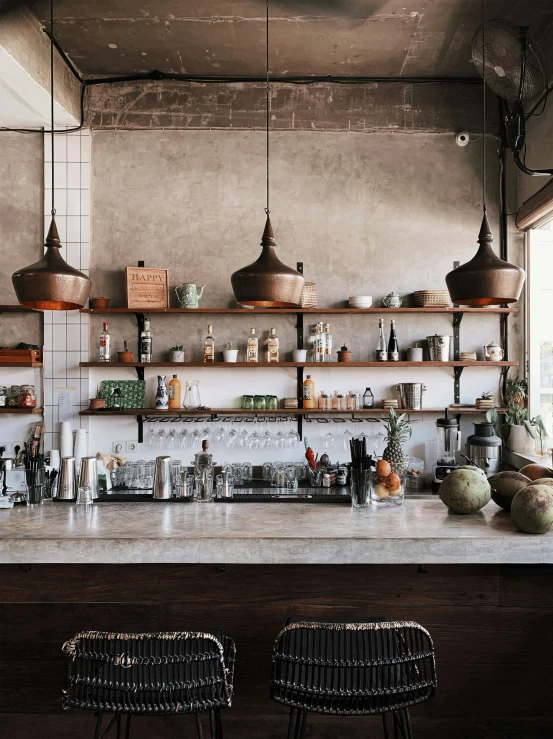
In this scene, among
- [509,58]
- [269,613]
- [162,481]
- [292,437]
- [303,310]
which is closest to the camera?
[269,613]

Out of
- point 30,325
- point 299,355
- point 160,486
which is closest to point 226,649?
point 160,486

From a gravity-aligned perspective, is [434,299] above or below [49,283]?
above

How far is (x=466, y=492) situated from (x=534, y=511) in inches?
13.0

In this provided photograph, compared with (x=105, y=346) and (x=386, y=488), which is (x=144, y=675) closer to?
(x=386, y=488)

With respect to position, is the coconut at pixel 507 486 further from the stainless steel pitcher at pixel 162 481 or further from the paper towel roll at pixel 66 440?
the paper towel roll at pixel 66 440

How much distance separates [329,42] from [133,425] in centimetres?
332

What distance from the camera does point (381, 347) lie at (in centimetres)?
498

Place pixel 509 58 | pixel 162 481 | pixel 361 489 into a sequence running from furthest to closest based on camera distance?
pixel 509 58 → pixel 162 481 → pixel 361 489

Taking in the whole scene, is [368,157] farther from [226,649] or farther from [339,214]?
[226,649]

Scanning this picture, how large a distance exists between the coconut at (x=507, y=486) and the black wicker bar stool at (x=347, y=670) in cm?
90

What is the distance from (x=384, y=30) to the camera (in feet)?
13.7

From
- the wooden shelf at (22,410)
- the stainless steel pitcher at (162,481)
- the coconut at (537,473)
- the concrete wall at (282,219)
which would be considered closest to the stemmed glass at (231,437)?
the concrete wall at (282,219)

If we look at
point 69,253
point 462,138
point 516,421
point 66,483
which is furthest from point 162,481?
point 462,138

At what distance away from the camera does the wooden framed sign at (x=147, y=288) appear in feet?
15.9
